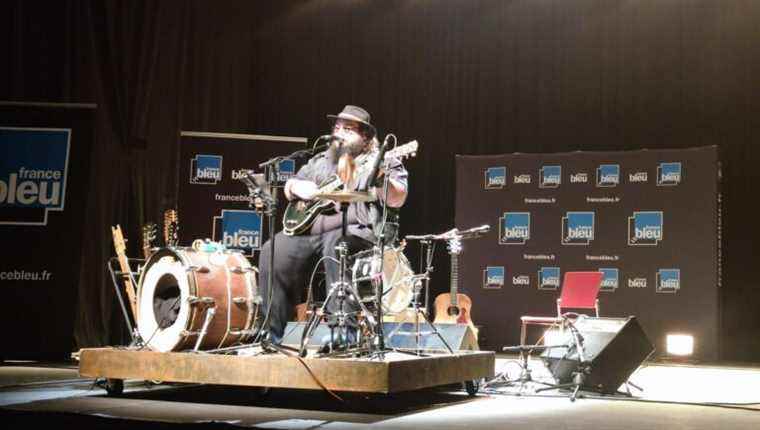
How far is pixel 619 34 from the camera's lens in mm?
10609

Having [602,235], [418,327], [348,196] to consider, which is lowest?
[418,327]

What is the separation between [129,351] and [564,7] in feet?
25.4

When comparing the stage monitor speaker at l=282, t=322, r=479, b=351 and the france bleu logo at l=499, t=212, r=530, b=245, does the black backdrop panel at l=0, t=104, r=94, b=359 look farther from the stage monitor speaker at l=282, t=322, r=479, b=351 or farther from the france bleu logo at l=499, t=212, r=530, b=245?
the france bleu logo at l=499, t=212, r=530, b=245

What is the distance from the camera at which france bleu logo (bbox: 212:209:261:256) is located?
8.54 m

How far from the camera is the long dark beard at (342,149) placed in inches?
205

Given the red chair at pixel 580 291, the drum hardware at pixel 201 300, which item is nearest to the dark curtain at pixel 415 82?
the red chair at pixel 580 291

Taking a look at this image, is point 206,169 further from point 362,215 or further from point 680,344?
point 680,344

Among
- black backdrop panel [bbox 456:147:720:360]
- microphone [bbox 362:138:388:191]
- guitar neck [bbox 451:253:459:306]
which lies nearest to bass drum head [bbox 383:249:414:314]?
microphone [bbox 362:138:388:191]

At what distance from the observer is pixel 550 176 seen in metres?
10.2

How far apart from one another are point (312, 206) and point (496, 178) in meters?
5.57

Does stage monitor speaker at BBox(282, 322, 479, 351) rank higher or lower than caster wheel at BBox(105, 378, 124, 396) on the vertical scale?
higher

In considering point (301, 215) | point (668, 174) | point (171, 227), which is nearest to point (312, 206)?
point (301, 215)

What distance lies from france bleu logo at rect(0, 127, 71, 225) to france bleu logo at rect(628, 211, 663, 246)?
580cm

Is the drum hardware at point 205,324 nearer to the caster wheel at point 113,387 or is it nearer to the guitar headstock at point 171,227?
the caster wheel at point 113,387
